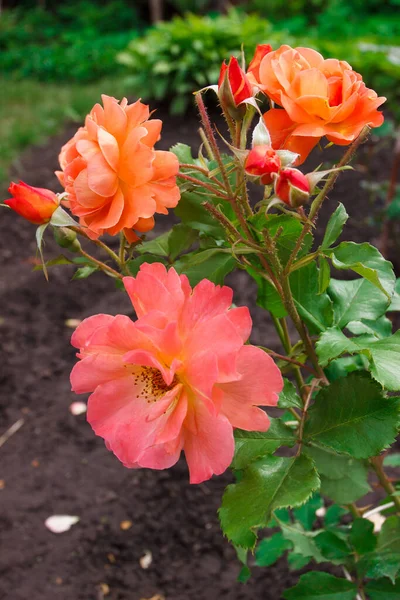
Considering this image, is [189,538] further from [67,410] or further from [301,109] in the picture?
[301,109]

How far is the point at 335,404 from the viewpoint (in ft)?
2.55

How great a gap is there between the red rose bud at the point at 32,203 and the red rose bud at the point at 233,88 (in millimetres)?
198

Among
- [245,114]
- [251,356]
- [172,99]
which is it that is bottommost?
[172,99]

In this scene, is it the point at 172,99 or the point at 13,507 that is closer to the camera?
the point at 13,507

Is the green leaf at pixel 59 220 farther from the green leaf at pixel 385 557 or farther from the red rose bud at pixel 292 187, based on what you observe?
the green leaf at pixel 385 557

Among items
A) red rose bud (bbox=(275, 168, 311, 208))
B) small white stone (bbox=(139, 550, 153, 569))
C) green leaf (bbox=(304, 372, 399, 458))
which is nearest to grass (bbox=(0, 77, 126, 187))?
small white stone (bbox=(139, 550, 153, 569))

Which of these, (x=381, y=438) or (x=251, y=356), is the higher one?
(x=251, y=356)

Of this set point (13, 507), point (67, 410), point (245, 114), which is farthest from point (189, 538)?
point (245, 114)

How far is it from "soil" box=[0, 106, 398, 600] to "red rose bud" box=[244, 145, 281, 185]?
1143 millimetres

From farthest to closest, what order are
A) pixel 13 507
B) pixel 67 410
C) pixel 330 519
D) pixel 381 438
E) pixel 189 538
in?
pixel 67 410 < pixel 13 507 < pixel 189 538 < pixel 330 519 < pixel 381 438

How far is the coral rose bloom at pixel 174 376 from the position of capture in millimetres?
586

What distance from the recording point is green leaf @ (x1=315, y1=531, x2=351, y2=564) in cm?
108

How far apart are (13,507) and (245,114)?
1394 millimetres

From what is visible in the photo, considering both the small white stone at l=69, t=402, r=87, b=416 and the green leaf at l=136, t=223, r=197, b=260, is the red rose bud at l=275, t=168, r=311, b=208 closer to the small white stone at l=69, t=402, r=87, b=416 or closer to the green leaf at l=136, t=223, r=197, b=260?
the green leaf at l=136, t=223, r=197, b=260
